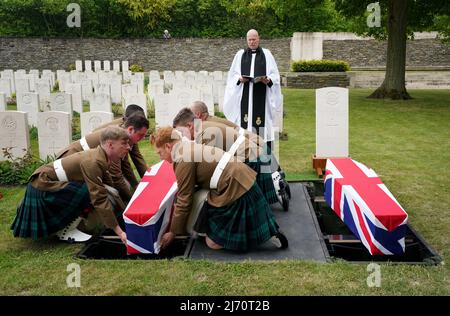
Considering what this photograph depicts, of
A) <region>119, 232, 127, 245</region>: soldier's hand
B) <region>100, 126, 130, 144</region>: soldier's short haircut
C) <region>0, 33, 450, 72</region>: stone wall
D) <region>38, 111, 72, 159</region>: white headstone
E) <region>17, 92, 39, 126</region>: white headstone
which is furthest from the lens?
<region>0, 33, 450, 72</region>: stone wall

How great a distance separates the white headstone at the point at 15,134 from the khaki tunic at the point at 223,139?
365cm

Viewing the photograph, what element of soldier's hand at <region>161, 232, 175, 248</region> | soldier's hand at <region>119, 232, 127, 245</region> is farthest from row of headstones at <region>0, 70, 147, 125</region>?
soldier's hand at <region>161, 232, 175, 248</region>

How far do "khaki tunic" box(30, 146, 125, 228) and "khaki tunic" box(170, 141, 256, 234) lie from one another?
643 mm

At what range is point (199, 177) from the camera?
4461 mm

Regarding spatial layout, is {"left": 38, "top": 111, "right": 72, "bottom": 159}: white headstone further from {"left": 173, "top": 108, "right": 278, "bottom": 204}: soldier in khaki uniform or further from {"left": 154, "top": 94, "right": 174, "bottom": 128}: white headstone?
{"left": 154, "top": 94, "right": 174, "bottom": 128}: white headstone

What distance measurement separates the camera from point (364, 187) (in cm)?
509

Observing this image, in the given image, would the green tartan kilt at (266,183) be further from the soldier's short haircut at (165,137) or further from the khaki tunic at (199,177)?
the soldier's short haircut at (165,137)

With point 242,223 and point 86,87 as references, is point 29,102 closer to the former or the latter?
point 86,87

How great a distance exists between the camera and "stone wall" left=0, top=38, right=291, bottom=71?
3111 centimetres

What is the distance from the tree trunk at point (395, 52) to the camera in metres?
16.6

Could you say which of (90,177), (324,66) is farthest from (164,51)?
(90,177)

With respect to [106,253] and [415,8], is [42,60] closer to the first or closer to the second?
[415,8]

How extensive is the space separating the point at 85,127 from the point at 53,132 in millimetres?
525

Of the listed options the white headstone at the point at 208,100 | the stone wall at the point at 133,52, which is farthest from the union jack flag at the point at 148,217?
the stone wall at the point at 133,52
